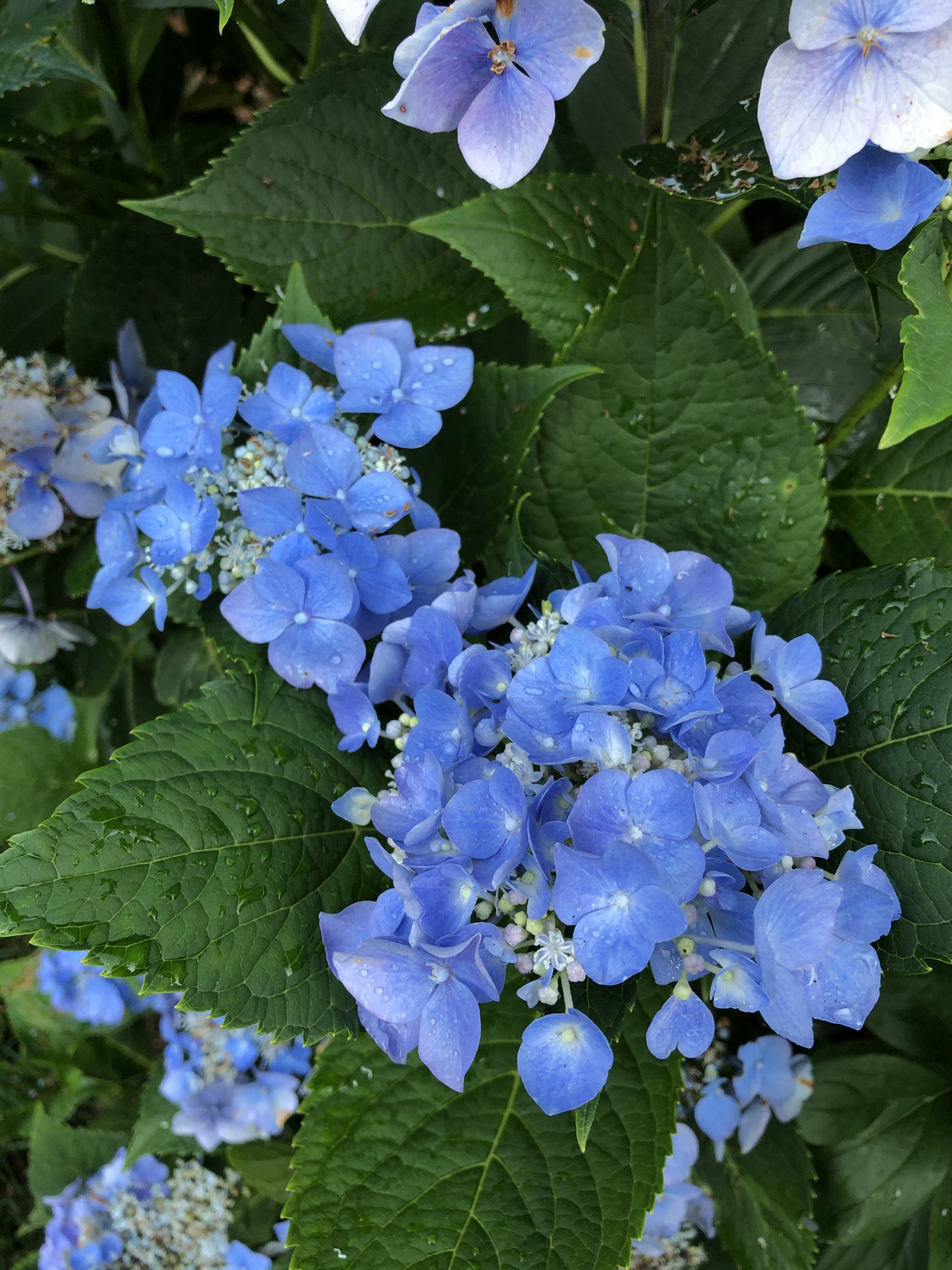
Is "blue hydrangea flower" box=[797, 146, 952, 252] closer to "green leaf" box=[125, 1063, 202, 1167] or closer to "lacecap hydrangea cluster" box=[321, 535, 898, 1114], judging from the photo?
"lacecap hydrangea cluster" box=[321, 535, 898, 1114]

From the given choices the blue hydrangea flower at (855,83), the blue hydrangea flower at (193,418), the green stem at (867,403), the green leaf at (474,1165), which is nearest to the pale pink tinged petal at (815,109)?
the blue hydrangea flower at (855,83)

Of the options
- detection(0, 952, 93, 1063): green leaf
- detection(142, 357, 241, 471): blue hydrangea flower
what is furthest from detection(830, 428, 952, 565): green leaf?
detection(0, 952, 93, 1063): green leaf

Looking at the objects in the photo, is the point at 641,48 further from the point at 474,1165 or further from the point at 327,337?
the point at 474,1165

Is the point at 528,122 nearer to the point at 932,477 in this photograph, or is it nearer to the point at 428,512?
the point at 428,512

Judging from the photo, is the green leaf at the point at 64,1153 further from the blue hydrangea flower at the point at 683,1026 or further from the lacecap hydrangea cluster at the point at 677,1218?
the blue hydrangea flower at the point at 683,1026

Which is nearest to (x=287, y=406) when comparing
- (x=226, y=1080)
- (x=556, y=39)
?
(x=556, y=39)
